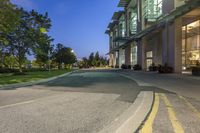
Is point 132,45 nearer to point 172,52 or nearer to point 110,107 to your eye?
point 172,52

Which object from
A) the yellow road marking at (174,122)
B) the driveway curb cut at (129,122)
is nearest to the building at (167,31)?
the yellow road marking at (174,122)

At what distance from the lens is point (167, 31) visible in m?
37.8

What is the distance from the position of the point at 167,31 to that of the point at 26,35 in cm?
2142

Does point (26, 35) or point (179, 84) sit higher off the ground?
point (26, 35)

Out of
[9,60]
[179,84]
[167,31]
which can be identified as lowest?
[179,84]

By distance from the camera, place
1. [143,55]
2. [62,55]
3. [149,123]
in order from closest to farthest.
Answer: [149,123]
[143,55]
[62,55]

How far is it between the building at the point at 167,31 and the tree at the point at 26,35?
59.2 feet

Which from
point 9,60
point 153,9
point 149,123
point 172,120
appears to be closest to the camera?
point 149,123

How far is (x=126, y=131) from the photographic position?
5.27m

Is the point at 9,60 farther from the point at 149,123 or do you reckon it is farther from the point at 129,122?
the point at 149,123

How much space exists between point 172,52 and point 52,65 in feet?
203

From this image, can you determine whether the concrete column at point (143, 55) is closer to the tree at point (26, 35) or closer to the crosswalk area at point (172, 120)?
the tree at point (26, 35)

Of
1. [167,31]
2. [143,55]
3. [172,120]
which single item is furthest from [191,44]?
[172,120]

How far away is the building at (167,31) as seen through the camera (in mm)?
34406
